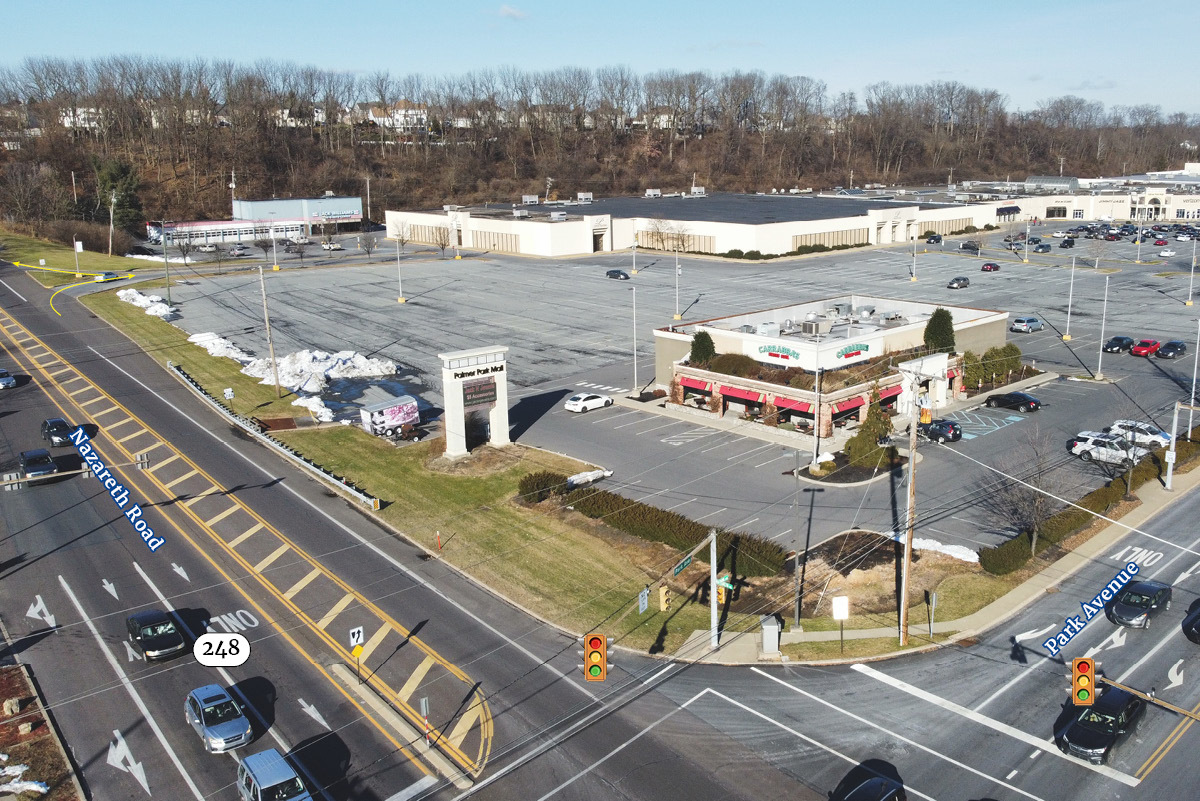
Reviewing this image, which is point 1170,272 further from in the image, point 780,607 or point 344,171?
point 344,171

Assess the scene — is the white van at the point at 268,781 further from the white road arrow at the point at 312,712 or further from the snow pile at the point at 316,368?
the snow pile at the point at 316,368

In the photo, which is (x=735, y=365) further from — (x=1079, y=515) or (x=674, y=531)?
(x=1079, y=515)

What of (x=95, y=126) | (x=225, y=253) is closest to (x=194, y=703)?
(x=225, y=253)

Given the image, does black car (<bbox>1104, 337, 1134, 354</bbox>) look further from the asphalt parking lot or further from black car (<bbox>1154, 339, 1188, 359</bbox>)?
black car (<bbox>1154, 339, 1188, 359</bbox>)

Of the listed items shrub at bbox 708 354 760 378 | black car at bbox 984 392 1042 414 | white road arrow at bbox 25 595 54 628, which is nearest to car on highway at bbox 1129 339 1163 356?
black car at bbox 984 392 1042 414

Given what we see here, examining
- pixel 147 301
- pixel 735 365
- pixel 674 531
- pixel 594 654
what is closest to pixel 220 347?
pixel 147 301

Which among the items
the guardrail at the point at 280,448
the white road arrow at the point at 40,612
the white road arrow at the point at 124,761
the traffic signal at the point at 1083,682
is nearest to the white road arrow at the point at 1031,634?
the traffic signal at the point at 1083,682
